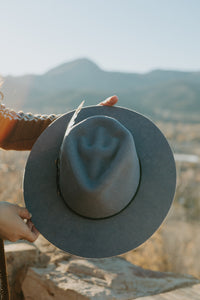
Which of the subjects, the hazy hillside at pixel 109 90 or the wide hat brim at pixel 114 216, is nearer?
the wide hat brim at pixel 114 216

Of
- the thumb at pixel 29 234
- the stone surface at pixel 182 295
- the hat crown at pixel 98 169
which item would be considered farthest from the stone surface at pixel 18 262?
the hat crown at pixel 98 169

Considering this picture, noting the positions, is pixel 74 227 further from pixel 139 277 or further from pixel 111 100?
pixel 139 277

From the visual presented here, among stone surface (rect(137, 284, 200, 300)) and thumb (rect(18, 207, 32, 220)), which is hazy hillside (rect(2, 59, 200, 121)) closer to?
stone surface (rect(137, 284, 200, 300))

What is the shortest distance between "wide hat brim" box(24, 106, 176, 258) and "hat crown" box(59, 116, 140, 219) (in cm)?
5

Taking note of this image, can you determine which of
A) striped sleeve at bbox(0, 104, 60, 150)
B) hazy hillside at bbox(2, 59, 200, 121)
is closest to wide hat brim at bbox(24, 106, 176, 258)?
striped sleeve at bbox(0, 104, 60, 150)

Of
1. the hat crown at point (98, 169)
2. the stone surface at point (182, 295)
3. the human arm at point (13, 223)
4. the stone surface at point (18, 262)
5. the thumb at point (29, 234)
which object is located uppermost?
the hat crown at point (98, 169)

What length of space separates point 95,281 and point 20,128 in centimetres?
107

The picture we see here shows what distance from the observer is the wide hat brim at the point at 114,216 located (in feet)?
4.28

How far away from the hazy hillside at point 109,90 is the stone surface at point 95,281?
33344mm

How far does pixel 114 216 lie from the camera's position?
132 centimetres

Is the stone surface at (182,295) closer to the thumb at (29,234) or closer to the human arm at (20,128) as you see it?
the thumb at (29,234)

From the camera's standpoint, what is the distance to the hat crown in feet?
4.02

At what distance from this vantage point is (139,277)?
7.59ft

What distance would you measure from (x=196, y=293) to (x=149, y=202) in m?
1.09
